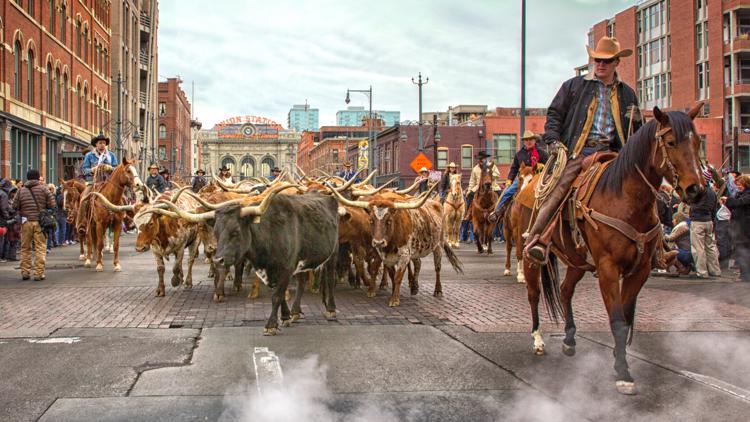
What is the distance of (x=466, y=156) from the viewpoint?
60.9 meters

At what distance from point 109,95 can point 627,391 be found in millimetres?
49525

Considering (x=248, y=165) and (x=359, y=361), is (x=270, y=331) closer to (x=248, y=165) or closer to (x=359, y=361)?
(x=359, y=361)

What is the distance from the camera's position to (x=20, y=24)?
30.5 metres

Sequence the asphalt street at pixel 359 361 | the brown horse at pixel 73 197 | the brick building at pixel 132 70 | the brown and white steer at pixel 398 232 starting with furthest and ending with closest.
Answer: the brick building at pixel 132 70
the brown horse at pixel 73 197
the brown and white steer at pixel 398 232
the asphalt street at pixel 359 361

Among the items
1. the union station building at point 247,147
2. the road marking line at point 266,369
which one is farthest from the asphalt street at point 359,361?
the union station building at point 247,147

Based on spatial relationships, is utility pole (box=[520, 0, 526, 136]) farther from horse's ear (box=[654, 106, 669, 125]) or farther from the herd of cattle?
horse's ear (box=[654, 106, 669, 125])

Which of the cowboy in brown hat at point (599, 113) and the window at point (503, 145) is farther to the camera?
the window at point (503, 145)

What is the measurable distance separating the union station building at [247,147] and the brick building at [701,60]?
312 ft

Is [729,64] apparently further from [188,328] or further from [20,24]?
[188,328]

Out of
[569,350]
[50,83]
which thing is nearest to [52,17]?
[50,83]

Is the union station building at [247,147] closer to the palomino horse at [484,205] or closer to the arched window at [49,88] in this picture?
the arched window at [49,88]

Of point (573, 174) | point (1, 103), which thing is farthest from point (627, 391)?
point (1, 103)

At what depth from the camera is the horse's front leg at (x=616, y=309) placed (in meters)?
5.95

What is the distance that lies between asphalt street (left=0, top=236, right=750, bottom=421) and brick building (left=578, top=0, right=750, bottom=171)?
43.0 m
